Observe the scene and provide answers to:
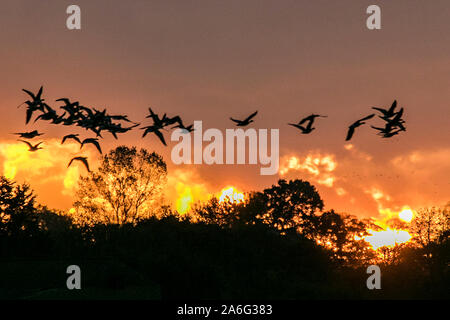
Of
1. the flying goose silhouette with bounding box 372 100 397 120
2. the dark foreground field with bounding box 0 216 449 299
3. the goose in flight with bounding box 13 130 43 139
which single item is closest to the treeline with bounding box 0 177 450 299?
the dark foreground field with bounding box 0 216 449 299

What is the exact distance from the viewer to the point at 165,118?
21.5m

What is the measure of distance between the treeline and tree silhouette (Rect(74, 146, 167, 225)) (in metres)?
1.73

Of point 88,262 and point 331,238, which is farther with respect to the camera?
point 331,238

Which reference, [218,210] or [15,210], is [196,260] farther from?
[218,210]

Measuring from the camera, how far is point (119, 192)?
219ft

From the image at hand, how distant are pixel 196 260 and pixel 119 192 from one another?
19.0m

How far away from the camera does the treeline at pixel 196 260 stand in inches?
1470

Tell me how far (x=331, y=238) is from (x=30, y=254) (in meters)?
50.9

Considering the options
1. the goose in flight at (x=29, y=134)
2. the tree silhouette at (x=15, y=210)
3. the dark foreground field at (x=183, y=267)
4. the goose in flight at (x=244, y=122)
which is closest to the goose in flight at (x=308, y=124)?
the goose in flight at (x=244, y=122)

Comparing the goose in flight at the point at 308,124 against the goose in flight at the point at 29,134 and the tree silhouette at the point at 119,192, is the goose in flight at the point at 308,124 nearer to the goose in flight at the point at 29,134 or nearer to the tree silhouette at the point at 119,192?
the goose in flight at the point at 29,134

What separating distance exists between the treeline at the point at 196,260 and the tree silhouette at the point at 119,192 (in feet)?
5.69
